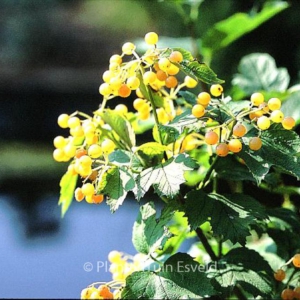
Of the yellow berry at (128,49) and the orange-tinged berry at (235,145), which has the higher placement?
the yellow berry at (128,49)

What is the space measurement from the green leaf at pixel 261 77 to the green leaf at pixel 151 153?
0.37 m

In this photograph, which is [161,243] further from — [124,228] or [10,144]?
[10,144]

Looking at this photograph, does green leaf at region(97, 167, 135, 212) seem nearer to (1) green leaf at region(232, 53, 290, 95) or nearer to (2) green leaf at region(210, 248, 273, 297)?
(2) green leaf at region(210, 248, 273, 297)

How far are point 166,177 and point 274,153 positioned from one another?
3.9 inches

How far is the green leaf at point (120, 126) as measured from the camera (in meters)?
0.56

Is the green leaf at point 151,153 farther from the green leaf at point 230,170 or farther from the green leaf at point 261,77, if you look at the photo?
the green leaf at point 261,77

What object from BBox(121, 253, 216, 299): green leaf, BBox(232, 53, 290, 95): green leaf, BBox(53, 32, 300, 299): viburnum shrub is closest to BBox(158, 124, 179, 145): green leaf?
BBox(53, 32, 300, 299): viburnum shrub

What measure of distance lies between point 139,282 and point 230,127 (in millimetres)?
167

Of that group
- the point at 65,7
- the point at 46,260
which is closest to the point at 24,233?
the point at 46,260

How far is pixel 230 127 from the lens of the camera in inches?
20.4

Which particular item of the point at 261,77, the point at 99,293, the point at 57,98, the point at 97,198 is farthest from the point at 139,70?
the point at 57,98

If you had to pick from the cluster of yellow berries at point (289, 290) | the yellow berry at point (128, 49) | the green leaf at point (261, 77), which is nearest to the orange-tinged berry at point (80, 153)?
the yellow berry at point (128, 49)

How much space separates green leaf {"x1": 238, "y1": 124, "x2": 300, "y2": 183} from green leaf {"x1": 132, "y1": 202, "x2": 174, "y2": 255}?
87 millimetres

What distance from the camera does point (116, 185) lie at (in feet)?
1.66
